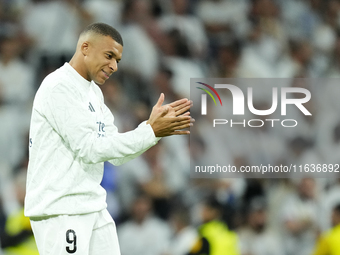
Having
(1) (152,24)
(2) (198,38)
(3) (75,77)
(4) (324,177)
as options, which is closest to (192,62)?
(2) (198,38)

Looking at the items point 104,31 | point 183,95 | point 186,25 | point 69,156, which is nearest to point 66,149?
point 69,156

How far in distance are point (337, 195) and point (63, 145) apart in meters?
3.04

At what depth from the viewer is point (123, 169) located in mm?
4117

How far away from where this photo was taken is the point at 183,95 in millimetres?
4293

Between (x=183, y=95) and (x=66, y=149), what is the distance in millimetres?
2545

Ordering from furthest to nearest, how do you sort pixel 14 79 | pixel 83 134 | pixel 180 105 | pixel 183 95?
pixel 183 95 < pixel 14 79 < pixel 180 105 < pixel 83 134

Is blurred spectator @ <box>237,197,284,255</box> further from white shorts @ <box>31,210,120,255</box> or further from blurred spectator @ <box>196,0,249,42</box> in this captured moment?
white shorts @ <box>31,210,120,255</box>

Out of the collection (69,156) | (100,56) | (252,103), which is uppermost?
(252,103)

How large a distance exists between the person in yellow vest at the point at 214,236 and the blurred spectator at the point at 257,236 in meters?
0.10

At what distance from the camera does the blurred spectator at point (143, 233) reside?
12.6 ft

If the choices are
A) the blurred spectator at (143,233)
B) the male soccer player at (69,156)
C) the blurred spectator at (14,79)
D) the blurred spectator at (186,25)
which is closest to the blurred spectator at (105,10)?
the blurred spectator at (186,25)

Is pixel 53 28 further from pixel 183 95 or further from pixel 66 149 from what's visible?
pixel 66 149

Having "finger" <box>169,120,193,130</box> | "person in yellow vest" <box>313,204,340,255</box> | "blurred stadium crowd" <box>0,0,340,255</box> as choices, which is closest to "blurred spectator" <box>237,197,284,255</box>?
"blurred stadium crowd" <box>0,0,340,255</box>

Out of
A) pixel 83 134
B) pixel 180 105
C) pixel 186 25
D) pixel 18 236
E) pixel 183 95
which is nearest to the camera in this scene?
pixel 83 134
